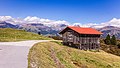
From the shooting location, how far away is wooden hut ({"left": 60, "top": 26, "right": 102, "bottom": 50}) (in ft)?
209

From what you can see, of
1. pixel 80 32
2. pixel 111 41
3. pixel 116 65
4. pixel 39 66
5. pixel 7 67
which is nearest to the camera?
pixel 7 67

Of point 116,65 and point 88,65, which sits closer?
point 88,65

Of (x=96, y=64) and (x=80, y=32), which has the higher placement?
(x=80, y=32)

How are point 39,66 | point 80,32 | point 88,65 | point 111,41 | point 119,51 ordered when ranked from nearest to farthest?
point 39,66 < point 88,65 < point 80,32 < point 119,51 < point 111,41

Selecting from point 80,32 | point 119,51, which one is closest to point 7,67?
point 80,32

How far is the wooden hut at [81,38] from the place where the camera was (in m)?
63.7

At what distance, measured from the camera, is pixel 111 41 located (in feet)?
352

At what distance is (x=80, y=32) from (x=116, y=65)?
17.5m

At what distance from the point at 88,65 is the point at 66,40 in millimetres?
23594

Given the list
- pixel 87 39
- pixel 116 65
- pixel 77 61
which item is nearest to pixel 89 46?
pixel 87 39

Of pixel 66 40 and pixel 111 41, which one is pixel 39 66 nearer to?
pixel 66 40

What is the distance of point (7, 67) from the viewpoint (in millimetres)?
20766

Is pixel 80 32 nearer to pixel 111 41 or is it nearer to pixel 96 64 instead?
pixel 96 64

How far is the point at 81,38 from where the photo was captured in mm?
63812
